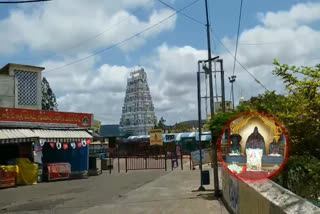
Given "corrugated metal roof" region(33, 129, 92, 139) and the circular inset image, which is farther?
"corrugated metal roof" region(33, 129, 92, 139)

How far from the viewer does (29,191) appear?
16484mm

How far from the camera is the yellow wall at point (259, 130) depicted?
3.12 metres

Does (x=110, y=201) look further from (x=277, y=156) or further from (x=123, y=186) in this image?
(x=277, y=156)

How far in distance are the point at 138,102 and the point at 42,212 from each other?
88203mm

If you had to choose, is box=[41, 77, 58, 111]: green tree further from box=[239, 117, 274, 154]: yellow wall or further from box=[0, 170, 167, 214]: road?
box=[239, 117, 274, 154]: yellow wall

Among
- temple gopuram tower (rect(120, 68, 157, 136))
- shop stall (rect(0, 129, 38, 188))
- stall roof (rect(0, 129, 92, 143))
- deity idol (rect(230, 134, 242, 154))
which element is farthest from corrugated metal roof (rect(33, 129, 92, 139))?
temple gopuram tower (rect(120, 68, 157, 136))

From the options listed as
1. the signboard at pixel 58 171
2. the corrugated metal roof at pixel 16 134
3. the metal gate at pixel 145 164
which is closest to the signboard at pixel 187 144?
the metal gate at pixel 145 164

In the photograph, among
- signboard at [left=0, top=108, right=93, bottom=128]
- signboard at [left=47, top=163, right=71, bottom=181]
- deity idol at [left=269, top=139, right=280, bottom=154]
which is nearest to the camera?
deity idol at [left=269, top=139, right=280, bottom=154]

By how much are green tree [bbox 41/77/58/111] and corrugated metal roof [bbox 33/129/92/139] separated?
30.8 meters

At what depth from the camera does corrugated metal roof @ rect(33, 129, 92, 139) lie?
19.7m

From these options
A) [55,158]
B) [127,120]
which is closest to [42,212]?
[55,158]

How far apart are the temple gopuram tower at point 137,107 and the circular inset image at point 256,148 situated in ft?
290

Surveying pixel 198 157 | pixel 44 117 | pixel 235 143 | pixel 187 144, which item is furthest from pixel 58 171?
pixel 187 144

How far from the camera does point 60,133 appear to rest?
21.0 meters
